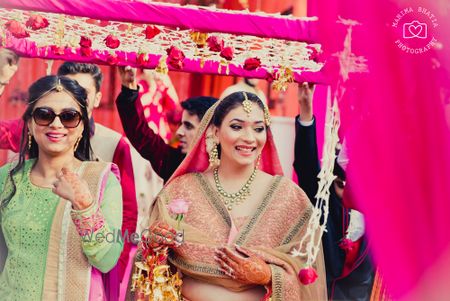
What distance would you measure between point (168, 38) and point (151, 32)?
0.25 feet

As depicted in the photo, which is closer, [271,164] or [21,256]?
[21,256]

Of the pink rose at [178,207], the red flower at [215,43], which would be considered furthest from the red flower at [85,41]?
the pink rose at [178,207]

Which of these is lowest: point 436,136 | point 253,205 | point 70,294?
point 70,294

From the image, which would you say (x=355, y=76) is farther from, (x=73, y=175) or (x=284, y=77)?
(x=73, y=175)

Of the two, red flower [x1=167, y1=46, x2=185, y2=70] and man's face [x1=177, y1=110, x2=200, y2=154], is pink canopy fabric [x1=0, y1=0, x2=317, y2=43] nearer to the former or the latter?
red flower [x1=167, y1=46, x2=185, y2=70]

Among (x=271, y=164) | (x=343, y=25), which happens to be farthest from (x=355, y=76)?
(x=271, y=164)

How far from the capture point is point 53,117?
118 inches

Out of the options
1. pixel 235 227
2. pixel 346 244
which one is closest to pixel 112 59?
pixel 235 227

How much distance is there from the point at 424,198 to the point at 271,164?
59cm

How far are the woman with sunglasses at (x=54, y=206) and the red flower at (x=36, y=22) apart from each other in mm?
188

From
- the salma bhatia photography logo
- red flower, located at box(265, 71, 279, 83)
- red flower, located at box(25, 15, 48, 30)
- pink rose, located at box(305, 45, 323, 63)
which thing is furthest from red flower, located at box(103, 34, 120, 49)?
the salma bhatia photography logo

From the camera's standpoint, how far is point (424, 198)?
2961 millimetres

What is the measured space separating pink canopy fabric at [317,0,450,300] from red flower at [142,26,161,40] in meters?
0.64

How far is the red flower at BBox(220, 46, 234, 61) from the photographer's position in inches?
125
